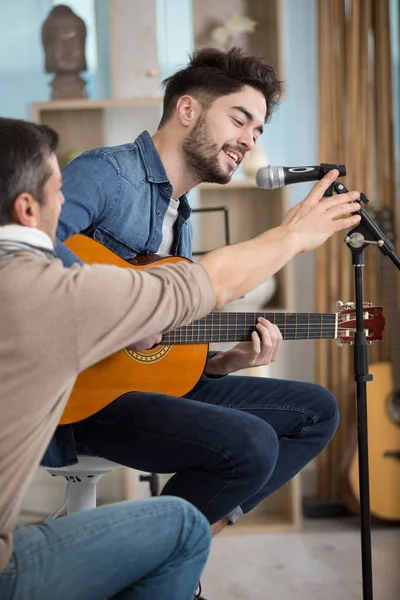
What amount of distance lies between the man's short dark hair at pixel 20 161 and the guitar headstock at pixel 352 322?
39.3 inches

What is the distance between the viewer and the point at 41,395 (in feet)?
3.65

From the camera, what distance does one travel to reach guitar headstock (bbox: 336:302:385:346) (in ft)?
6.49

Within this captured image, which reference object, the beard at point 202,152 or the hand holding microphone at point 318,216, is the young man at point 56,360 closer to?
the hand holding microphone at point 318,216

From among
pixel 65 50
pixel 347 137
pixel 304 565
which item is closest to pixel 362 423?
pixel 304 565

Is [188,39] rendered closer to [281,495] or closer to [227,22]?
[227,22]

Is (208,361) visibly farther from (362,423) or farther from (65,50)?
(65,50)

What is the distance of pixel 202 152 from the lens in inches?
85.0

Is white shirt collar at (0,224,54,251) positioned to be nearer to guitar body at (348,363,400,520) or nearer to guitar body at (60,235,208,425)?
guitar body at (60,235,208,425)

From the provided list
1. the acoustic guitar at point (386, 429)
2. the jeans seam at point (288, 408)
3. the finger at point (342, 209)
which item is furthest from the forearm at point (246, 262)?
the acoustic guitar at point (386, 429)

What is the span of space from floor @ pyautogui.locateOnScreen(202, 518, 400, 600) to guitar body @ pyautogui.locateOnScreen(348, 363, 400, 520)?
0.11 meters

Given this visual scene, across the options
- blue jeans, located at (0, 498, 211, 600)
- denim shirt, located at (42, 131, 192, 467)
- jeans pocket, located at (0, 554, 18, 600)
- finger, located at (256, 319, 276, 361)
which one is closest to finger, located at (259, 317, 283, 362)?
finger, located at (256, 319, 276, 361)

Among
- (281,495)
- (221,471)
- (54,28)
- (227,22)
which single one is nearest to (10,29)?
(54,28)

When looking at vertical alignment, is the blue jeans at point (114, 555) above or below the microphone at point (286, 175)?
below

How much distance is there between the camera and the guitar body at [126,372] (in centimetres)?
180
